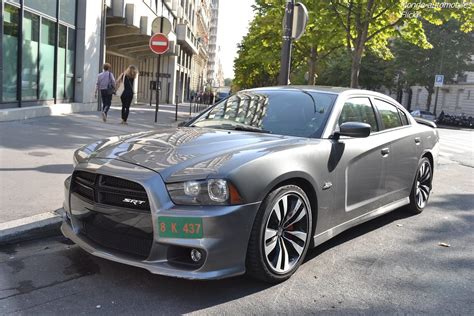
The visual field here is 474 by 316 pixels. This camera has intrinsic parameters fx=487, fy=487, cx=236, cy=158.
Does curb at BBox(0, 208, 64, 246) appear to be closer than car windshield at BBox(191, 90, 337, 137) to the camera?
Yes

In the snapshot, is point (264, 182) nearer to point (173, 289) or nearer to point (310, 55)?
point (173, 289)

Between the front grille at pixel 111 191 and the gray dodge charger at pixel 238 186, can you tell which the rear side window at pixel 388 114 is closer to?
the gray dodge charger at pixel 238 186

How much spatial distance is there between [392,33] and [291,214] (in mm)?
18648

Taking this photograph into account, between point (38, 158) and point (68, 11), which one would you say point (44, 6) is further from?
point (38, 158)

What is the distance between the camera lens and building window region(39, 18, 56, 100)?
13.8 metres

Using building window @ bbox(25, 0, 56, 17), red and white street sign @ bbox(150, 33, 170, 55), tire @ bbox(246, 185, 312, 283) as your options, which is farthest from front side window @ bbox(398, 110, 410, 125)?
building window @ bbox(25, 0, 56, 17)

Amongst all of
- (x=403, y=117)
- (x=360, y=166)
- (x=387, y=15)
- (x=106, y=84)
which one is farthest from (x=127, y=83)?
(x=387, y=15)

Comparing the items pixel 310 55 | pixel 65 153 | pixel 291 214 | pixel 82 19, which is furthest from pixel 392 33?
pixel 291 214

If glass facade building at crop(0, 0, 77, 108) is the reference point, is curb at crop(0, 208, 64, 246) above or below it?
below

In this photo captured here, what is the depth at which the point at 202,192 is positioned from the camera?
10.8 ft

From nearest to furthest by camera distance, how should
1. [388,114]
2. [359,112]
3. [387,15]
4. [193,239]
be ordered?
[193,239]
[359,112]
[388,114]
[387,15]

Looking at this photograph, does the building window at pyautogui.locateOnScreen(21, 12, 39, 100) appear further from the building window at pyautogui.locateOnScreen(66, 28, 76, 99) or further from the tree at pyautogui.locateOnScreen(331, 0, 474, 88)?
the tree at pyautogui.locateOnScreen(331, 0, 474, 88)

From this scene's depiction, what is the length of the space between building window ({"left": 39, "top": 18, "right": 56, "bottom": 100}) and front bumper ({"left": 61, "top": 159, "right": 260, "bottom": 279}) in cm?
1166

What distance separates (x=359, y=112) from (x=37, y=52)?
11.0m
